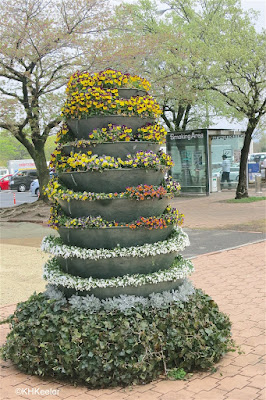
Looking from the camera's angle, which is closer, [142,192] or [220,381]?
[220,381]

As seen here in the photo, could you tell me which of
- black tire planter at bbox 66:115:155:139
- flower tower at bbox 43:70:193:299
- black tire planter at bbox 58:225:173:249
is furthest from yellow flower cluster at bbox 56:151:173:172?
black tire planter at bbox 58:225:173:249

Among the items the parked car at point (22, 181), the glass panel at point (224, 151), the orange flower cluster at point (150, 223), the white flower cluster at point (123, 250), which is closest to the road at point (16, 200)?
the parked car at point (22, 181)

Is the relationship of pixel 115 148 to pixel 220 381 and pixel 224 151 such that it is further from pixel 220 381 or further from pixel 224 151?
pixel 224 151

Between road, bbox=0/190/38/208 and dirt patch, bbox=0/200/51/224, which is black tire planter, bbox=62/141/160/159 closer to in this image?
dirt patch, bbox=0/200/51/224

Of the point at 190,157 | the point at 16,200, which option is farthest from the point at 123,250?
the point at 16,200

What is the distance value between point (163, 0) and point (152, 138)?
27565mm

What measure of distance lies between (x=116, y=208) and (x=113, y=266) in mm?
559

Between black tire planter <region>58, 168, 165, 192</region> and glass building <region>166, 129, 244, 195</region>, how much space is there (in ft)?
67.2

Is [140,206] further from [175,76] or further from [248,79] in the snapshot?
[175,76]

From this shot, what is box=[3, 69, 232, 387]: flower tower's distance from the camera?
4578 mm

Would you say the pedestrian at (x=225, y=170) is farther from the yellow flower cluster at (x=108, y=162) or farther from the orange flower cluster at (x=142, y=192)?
the orange flower cluster at (x=142, y=192)

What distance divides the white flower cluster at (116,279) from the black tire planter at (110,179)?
863 mm

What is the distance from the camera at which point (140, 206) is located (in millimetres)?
4965

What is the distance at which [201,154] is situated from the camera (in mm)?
25547
